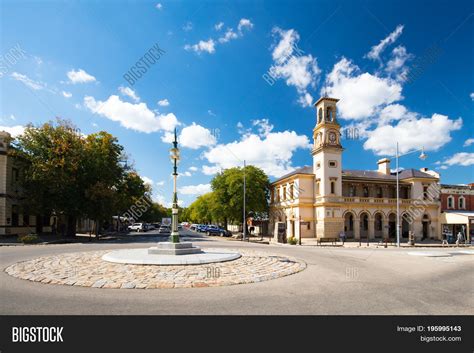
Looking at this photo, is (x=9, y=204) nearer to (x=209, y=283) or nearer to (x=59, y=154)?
(x=59, y=154)

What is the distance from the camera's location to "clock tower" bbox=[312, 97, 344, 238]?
125 feet

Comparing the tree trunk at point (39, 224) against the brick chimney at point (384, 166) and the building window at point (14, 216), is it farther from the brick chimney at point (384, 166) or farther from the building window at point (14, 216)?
the brick chimney at point (384, 166)

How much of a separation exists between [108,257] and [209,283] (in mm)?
7915

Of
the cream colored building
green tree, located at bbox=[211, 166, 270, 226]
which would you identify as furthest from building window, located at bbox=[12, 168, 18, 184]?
the cream colored building

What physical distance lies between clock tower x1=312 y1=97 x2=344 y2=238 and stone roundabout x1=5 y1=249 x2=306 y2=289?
26.7m

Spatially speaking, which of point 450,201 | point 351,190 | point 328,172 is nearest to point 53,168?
point 328,172

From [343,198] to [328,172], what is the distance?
13.7 feet

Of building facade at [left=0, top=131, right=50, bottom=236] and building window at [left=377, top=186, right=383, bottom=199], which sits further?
building window at [left=377, top=186, right=383, bottom=199]

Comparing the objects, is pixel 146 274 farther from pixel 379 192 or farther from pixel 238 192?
pixel 379 192

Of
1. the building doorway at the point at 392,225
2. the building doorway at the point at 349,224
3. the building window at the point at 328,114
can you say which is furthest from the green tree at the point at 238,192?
the building doorway at the point at 392,225

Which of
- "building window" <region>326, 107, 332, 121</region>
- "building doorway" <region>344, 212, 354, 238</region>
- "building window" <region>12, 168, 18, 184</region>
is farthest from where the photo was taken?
"building doorway" <region>344, 212, 354, 238</region>

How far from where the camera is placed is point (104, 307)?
6805 mm

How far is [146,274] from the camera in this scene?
10.6 m

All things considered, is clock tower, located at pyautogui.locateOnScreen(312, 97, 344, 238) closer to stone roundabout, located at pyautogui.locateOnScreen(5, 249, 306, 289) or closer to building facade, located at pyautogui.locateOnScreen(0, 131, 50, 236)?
stone roundabout, located at pyautogui.locateOnScreen(5, 249, 306, 289)
